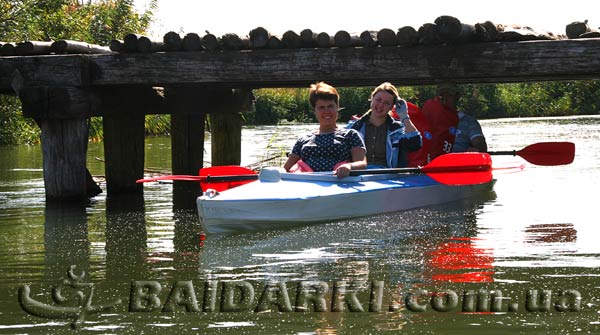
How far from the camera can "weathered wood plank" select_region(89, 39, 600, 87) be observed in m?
10.4

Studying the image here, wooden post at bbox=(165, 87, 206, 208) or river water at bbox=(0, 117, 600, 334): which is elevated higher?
wooden post at bbox=(165, 87, 206, 208)

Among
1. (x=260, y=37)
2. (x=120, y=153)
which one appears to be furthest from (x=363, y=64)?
(x=120, y=153)

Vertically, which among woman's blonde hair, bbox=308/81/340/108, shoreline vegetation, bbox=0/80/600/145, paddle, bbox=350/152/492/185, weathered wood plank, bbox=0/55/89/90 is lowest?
shoreline vegetation, bbox=0/80/600/145

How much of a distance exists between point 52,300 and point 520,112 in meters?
38.6

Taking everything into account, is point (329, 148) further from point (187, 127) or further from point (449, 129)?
point (187, 127)

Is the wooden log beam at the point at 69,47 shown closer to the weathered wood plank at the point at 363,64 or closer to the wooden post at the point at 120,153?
the weathered wood plank at the point at 363,64

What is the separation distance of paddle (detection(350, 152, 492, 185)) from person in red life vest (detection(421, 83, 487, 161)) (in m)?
1.23

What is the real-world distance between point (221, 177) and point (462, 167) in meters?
2.09

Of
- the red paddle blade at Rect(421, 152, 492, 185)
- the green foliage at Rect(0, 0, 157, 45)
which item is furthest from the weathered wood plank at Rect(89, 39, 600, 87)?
the green foliage at Rect(0, 0, 157, 45)

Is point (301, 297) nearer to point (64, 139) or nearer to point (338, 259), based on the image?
point (338, 259)

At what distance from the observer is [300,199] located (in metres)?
9.33

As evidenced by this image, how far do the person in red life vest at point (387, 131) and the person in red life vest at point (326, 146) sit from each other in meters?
0.53

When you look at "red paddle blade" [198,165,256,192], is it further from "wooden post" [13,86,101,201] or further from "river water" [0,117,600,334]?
"wooden post" [13,86,101,201]

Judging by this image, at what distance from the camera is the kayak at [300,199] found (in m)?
9.07
